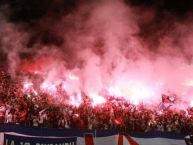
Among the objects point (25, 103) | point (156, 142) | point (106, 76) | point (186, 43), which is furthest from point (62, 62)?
point (156, 142)

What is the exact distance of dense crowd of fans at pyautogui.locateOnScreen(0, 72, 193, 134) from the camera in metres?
11.0

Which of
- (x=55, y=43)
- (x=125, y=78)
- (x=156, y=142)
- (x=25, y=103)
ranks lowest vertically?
(x=156, y=142)

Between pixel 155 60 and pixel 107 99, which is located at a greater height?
pixel 155 60

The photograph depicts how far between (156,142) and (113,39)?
9.16m

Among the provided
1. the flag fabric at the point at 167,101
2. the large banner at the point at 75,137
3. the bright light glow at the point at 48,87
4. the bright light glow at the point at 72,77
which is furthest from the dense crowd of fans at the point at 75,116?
the bright light glow at the point at 72,77

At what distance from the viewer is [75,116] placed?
1223 cm

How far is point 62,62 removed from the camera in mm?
19297

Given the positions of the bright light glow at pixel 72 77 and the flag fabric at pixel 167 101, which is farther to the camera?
the bright light glow at pixel 72 77

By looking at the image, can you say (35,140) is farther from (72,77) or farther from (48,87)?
(72,77)

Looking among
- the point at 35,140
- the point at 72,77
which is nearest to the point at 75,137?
the point at 35,140

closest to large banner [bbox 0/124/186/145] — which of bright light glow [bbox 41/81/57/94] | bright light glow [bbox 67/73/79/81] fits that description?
bright light glow [bbox 41/81/57/94]

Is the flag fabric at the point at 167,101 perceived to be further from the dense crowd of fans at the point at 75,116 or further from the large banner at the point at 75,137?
the large banner at the point at 75,137

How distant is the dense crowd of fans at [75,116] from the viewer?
11.0 metres

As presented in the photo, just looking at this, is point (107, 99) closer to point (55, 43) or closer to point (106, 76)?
point (106, 76)
